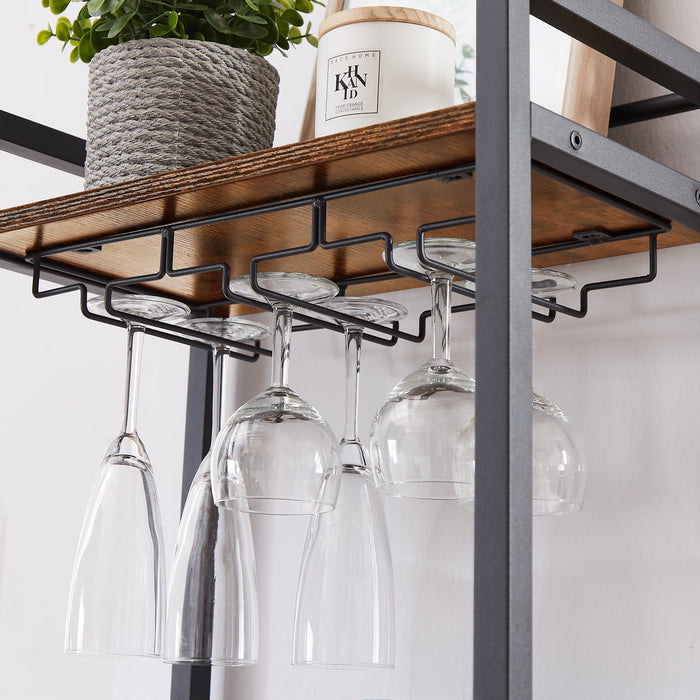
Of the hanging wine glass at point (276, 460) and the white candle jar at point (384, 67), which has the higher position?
the white candle jar at point (384, 67)

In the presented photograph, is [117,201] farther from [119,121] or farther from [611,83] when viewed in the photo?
[611,83]

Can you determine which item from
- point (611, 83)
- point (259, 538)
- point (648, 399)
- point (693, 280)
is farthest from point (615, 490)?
point (259, 538)

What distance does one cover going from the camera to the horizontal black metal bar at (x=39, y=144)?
39.1 inches

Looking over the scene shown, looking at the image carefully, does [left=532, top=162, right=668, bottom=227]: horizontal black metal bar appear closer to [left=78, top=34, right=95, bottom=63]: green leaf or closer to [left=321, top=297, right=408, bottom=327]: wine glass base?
[left=321, top=297, right=408, bottom=327]: wine glass base

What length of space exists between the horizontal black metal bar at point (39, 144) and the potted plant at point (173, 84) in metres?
0.12

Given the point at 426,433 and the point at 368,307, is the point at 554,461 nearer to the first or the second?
the point at 426,433

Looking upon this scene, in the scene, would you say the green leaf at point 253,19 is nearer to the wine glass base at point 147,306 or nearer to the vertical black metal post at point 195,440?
the wine glass base at point 147,306

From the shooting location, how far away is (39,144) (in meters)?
1.03

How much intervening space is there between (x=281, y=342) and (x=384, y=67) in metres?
0.24

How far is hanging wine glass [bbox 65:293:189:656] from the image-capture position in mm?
914

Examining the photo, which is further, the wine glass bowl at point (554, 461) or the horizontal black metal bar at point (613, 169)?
the wine glass bowl at point (554, 461)

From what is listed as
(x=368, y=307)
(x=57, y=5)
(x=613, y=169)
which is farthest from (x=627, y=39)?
(x=57, y=5)

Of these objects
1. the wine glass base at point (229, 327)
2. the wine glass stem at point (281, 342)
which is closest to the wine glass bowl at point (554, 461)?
the wine glass stem at point (281, 342)

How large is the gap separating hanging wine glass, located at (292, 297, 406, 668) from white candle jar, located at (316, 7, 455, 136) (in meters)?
0.17
